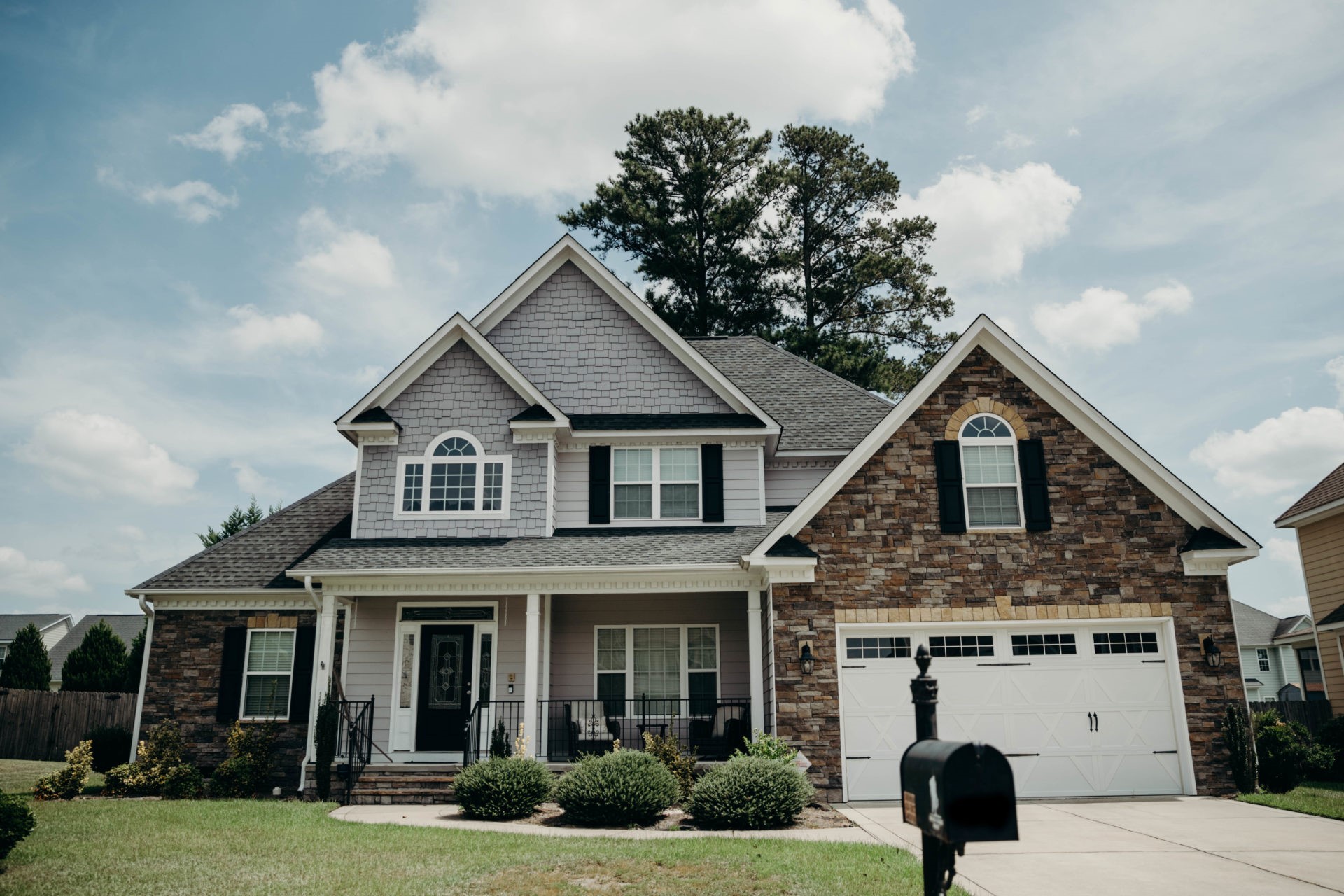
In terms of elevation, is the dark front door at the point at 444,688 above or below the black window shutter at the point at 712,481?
below

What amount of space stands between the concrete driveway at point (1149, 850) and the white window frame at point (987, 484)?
3.99 m

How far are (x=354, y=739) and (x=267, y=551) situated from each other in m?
5.03

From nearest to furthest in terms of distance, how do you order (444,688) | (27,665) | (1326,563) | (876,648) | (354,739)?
(876,648) → (354,739) → (444,688) → (1326,563) → (27,665)

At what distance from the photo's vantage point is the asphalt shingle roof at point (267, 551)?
55.8 ft

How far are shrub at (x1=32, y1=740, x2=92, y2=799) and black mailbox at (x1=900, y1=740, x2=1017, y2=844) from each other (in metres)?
14.7

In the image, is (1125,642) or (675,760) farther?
(1125,642)

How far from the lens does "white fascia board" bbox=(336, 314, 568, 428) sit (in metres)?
17.0

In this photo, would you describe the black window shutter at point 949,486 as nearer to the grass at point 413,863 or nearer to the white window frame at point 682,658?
the white window frame at point 682,658

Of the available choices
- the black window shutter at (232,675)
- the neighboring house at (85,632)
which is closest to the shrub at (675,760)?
the black window shutter at (232,675)

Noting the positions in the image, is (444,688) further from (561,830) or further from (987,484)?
(987,484)

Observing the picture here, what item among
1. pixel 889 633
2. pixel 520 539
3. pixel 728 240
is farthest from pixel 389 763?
pixel 728 240

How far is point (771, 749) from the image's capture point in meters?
13.2

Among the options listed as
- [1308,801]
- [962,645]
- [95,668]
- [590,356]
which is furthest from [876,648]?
[95,668]

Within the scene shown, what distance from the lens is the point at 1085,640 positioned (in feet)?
47.5
